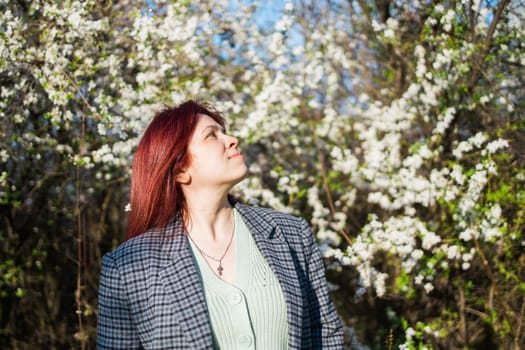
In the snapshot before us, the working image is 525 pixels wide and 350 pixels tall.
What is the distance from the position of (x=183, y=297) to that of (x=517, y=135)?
2.97 m

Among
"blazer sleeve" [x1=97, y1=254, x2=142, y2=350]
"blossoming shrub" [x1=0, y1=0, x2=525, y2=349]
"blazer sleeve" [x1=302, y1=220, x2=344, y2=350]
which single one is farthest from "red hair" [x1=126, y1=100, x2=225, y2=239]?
"blossoming shrub" [x1=0, y1=0, x2=525, y2=349]

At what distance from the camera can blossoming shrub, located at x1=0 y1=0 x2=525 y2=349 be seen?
3867 mm

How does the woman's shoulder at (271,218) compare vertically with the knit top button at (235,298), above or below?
above

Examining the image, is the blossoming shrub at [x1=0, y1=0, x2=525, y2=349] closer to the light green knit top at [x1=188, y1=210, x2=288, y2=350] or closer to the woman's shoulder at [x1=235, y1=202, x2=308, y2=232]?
the woman's shoulder at [x1=235, y1=202, x2=308, y2=232]

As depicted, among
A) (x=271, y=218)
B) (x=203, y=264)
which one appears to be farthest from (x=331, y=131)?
(x=203, y=264)

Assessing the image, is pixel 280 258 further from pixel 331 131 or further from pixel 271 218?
pixel 331 131

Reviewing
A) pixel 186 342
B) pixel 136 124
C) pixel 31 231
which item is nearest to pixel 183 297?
pixel 186 342

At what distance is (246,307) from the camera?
2053 mm

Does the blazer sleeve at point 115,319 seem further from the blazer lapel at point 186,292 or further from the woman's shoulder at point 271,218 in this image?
the woman's shoulder at point 271,218

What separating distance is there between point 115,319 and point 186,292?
0.82ft

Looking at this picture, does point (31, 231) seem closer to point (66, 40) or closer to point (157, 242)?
point (66, 40)

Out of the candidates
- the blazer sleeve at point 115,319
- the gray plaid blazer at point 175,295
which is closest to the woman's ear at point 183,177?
the gray plaid blazer at point 175,295

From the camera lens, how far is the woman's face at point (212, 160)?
2193 millimetres

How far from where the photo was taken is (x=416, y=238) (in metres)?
4.21
